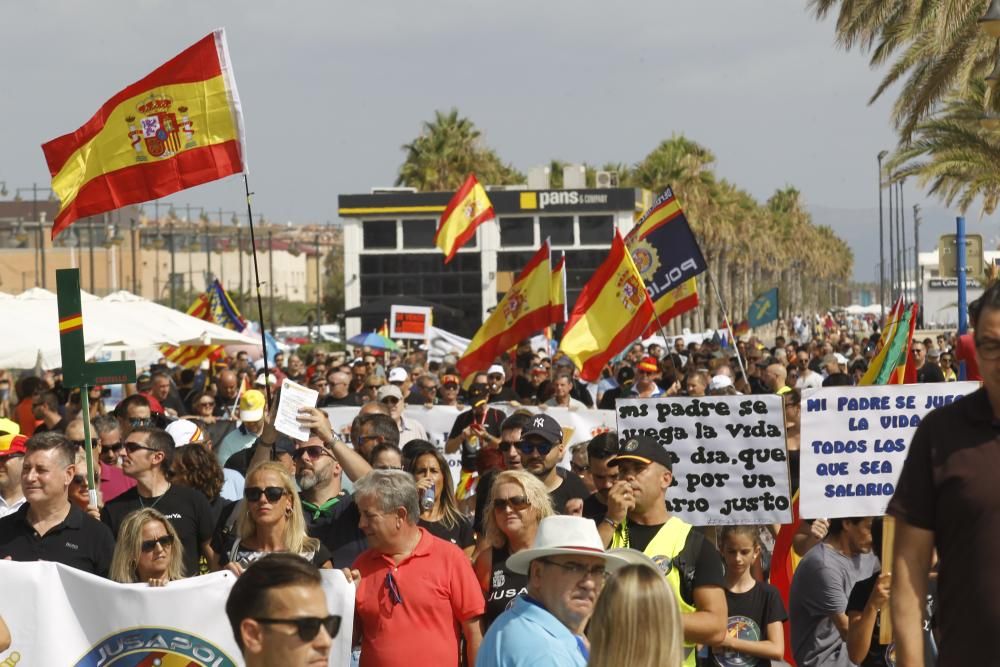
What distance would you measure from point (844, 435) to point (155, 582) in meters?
3.79

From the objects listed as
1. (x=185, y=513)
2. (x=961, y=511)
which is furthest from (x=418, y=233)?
(x=961, y=511)

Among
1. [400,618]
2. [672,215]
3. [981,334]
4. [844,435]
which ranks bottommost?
[400,618]

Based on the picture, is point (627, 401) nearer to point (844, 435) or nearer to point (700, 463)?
point (700, 463)

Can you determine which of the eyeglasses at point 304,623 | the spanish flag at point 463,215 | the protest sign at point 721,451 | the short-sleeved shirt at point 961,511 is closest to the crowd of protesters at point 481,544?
the protest sign at point 721,451

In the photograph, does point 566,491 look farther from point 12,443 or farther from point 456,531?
point 12,443

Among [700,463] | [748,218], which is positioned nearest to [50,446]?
[700,463]

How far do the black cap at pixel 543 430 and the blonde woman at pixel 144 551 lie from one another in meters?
2.55

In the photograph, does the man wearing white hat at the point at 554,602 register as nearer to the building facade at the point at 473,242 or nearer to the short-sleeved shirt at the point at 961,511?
the short-sleeved shirt at the point at 961,511

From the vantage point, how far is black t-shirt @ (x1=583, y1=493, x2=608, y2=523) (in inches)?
288

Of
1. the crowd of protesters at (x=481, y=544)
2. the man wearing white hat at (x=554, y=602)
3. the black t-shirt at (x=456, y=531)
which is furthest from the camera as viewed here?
the black t-shirt at (x=456, y=531)

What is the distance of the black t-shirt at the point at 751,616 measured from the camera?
6.52 meters

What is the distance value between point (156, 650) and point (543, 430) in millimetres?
2863

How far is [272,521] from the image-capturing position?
6.57 m

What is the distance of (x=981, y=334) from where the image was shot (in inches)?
140
